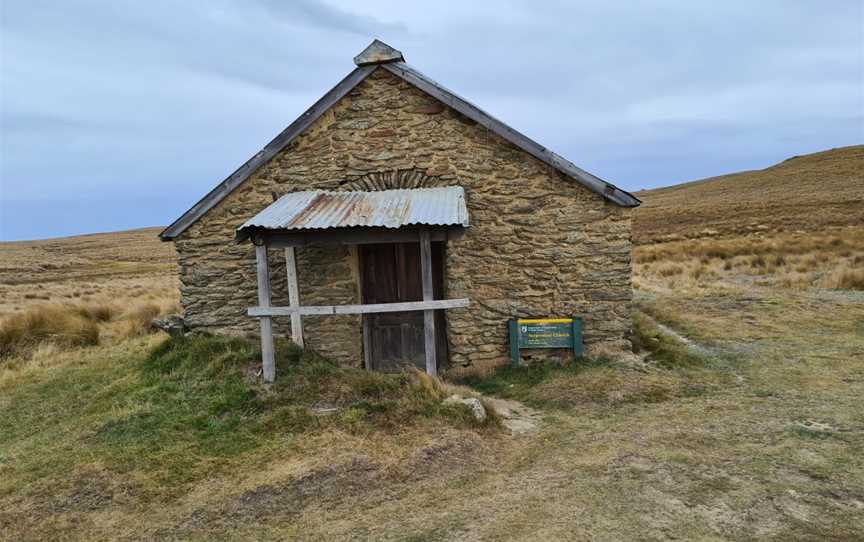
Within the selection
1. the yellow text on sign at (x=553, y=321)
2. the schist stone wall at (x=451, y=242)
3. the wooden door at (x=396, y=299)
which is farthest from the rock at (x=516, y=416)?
the wooden door at (x=396, y=299)

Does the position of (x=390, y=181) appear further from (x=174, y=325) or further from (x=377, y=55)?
(x=174, y=325)

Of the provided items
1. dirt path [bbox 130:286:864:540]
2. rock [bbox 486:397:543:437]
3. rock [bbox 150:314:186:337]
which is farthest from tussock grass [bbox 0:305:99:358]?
rock [bbox 486:397:543:437]

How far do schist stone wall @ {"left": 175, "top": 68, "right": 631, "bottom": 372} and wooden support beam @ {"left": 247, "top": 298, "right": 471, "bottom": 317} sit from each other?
3.64 ft

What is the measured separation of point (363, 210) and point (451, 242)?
1.53 m

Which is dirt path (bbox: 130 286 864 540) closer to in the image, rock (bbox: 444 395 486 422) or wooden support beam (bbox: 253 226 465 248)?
rock (bbox: 444 395 486 422)

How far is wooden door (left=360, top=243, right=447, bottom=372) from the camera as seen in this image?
28.1 ft

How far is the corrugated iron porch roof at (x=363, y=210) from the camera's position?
6387 mm

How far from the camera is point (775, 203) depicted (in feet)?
135

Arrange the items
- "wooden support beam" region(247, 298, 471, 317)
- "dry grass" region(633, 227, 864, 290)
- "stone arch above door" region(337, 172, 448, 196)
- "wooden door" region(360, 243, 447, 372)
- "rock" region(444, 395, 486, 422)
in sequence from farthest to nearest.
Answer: "dry grass" region(633, 227, 864, 290), "wooden door" region(360, 243, 447, 372), "stone arch above door" region(337, 172, 448, 196), "wooden support beam" region(247, 298, 471, 317), "rock" region(444, 395, 486, 422)

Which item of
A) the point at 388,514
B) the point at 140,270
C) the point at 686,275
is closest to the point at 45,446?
the point at 388,514

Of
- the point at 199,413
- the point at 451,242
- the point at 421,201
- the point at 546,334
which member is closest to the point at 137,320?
the point at 199,413

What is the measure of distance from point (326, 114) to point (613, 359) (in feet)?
18.6

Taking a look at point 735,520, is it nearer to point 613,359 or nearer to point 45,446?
point 613,359

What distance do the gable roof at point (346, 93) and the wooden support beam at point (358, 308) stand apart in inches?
92.4
